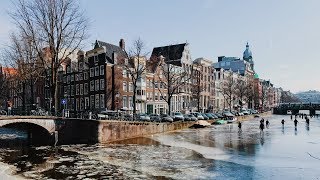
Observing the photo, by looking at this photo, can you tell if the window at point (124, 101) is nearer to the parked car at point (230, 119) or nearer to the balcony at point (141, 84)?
the balcony at point (141, 84)

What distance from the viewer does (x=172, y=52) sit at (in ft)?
326

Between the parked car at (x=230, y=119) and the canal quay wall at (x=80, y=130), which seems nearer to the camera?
the canal quay wall at (x=80, y=130)

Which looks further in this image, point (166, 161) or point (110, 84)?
point (110, 84)

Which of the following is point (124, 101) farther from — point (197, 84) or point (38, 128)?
point (197, 84)

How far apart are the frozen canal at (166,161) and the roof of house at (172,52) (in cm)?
5310

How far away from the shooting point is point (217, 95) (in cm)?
12625

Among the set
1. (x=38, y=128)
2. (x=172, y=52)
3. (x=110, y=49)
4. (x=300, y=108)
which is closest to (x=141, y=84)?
(x=110, y=49)

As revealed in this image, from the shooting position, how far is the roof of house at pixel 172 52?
96200 mm

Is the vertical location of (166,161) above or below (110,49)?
below

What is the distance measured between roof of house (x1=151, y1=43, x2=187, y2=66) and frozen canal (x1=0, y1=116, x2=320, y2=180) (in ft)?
174

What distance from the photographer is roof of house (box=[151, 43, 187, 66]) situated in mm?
96200

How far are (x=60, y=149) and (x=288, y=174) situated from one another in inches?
981

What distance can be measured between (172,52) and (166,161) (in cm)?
7012

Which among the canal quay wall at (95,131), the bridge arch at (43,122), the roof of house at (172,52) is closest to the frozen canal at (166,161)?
the bridge arch at (43,122)
